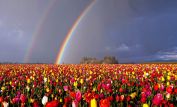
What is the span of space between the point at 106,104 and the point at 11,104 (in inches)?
120

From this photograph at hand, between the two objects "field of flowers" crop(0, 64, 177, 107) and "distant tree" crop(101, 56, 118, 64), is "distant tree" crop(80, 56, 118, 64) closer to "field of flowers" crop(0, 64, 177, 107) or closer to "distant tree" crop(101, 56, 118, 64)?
"distant tree" crop(101, 56, 118, 64)

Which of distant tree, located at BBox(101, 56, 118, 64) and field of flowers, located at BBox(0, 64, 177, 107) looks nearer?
field of flowers, located at BBox(0, 64, 177, 107)

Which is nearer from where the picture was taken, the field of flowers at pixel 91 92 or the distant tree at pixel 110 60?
the field of flowers at pixel 91 92

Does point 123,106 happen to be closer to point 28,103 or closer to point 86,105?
point 86,105

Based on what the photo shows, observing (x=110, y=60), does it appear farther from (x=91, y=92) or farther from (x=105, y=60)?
(x=91, y=92)

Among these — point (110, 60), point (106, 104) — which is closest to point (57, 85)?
point (106, 104)

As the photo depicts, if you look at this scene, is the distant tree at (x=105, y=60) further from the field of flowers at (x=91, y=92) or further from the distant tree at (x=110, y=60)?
the field of flowers at (x=91, y=92)

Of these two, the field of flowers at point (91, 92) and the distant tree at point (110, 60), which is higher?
the distant tree at point (110, 60)

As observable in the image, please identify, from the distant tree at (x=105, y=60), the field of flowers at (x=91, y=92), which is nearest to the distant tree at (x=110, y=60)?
the distant tree at (x=105, y=60)

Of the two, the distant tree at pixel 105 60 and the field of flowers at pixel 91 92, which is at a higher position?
the distant tree at pixel 105 60

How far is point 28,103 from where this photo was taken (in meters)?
6.00

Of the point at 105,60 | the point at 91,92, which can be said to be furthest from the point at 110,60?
the point at 91,92

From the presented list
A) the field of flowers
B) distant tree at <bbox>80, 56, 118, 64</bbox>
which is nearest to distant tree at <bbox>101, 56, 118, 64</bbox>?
distant tree at <bbox>80, 56, 118, 64</bbox>

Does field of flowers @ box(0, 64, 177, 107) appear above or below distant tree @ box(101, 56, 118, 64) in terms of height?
below
